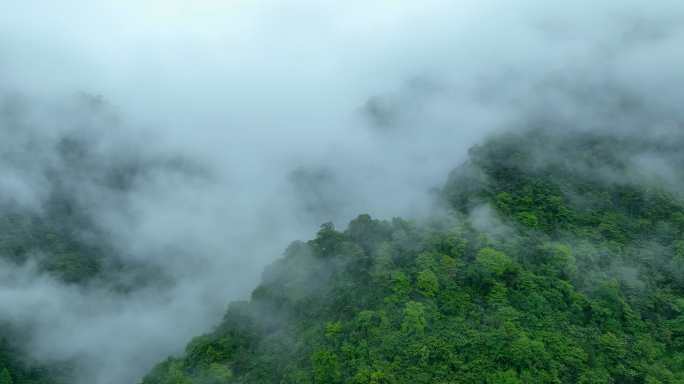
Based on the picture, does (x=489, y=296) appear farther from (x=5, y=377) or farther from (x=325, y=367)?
(x=5, y=377)

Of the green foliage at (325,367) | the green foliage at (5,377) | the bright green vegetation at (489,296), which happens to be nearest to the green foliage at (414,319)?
the bright green vegetation at (489,296)

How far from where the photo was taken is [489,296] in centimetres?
2303

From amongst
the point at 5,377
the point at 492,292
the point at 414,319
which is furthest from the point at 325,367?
the point at 5,377

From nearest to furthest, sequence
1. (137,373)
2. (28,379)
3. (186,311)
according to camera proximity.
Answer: (28,379)
(137,373)
(186,311)

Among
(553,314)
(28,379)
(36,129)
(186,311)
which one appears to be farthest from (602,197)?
(36,129)

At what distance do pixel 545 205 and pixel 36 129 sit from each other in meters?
60.2

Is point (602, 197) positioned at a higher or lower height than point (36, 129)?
lower

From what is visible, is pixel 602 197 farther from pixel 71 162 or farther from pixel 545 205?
pixel 71 162

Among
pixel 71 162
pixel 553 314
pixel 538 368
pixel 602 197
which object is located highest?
pixel 71 162

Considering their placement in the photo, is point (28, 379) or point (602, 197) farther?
point (28, 379)

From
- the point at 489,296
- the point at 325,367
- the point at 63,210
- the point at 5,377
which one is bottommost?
the point at 489,296

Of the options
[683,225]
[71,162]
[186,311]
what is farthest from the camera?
[71,162]

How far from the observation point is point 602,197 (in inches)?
1145

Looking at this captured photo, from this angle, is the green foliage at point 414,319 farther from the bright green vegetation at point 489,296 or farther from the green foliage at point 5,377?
the green foliage at point 5,377
